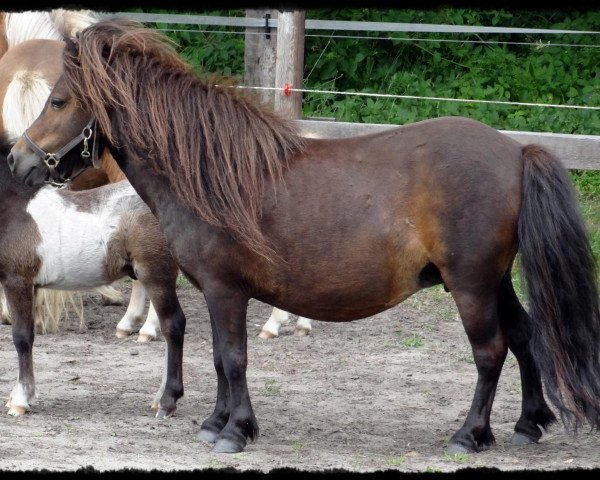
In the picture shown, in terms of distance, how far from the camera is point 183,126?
4719 millimetres

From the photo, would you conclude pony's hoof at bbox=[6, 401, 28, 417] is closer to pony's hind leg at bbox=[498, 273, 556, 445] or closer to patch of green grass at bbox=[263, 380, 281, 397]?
patch of green grass at bbox=[263, 380, 281, 397]

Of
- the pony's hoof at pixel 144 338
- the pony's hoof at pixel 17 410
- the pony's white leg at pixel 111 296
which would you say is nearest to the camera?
the pony's hoof at pixel 17 410

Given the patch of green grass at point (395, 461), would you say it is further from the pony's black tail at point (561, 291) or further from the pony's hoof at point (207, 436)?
the pony's hoof at point (207, 436)

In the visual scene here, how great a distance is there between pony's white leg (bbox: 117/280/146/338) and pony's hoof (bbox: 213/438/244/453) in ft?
8.64

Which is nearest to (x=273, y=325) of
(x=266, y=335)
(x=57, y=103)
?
(x=266, y=335)

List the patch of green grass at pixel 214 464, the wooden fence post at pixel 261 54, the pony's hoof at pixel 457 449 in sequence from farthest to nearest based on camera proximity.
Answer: the wooden fence post at pixel 261 54, the pony's hoof at pixel 457 449, the patch of green grass at pixel 214 464

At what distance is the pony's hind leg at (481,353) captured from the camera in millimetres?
4496

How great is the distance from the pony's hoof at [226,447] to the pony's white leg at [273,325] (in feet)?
8.09

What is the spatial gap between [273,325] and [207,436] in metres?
2.28

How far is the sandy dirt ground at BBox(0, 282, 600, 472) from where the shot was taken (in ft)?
14.8

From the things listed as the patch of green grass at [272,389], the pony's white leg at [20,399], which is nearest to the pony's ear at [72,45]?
the pony's white leg at [20,399]

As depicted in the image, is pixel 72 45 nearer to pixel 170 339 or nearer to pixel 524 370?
pixel 170 339

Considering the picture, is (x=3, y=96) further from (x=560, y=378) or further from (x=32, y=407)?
(x=560, y=378)

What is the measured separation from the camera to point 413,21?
11.9 meters
